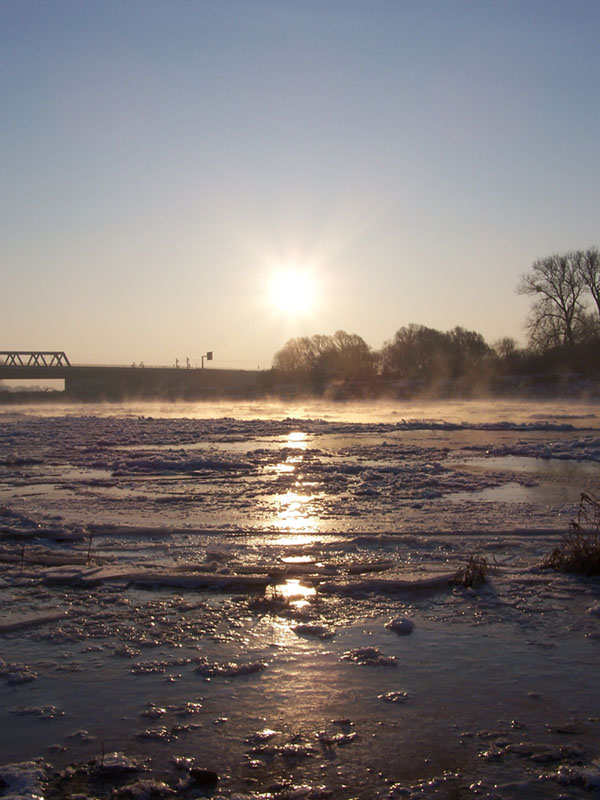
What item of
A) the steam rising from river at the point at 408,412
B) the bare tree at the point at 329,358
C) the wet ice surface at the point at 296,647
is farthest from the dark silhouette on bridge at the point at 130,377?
the wet ice surface at the point at 296,647

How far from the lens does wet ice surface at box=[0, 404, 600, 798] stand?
377 cm

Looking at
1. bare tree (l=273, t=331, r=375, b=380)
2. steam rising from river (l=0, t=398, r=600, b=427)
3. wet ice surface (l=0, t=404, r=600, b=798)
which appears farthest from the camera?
bare tree (l=273, t=331, r=375, b=380)

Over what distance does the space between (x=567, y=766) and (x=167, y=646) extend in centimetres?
290

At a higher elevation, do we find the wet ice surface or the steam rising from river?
the steam rising from river

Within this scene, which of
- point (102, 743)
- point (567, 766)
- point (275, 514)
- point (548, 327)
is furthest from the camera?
point (548, 327)

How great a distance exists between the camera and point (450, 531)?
369 inches

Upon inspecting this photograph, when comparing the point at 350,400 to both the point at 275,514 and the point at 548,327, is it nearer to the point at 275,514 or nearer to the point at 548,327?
the point at 548,327

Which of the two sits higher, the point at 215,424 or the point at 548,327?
the point at 548,327

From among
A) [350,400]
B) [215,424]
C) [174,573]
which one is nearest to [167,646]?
[174,573]

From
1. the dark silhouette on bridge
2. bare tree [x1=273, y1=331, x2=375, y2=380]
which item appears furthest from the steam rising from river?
the dark silhouette on bridge

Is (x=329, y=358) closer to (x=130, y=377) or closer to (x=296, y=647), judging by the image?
(x=130, y=377)

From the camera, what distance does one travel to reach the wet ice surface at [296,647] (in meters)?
3.77

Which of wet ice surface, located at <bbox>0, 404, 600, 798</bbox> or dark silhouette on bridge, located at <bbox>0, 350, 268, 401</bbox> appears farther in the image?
dark silhouette on bridge, located at <bbox>0, 350, 268, 401</bbox>

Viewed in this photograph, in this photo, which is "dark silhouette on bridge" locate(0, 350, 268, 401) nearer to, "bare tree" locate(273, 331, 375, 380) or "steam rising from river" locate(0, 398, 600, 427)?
"bare tree" locate(273, 331, 375, 380)
